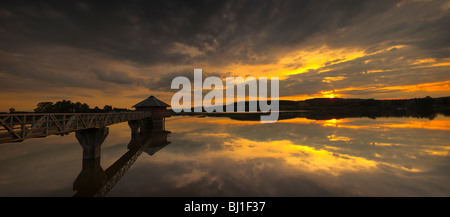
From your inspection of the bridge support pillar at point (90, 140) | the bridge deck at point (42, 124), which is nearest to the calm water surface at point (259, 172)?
the bridge support pillar at point (90, 140)

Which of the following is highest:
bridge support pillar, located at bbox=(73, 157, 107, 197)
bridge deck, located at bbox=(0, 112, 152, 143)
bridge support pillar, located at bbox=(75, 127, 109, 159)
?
bridge deck, located at bbox=(0, 112, 152, 143)

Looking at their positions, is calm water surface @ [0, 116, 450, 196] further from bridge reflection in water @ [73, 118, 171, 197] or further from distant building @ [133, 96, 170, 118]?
distant building @ [133, 96, 170, 118]

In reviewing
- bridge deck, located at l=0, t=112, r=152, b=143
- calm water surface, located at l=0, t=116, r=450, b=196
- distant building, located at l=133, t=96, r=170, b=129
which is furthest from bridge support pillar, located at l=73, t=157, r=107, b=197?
distant building, located at l=133, t=96, r=170, b=129

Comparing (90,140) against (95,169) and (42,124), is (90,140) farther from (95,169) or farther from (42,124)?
(42,124)

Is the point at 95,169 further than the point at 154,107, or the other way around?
the point at 154,107

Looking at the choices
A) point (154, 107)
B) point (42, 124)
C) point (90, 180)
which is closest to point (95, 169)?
point (90, 180)

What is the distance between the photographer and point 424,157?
13.1m

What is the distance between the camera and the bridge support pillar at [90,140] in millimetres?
13875

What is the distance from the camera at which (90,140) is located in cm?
1423

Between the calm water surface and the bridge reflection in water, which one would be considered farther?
the bridge reflection in water

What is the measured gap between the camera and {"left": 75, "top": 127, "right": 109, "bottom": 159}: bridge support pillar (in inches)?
546

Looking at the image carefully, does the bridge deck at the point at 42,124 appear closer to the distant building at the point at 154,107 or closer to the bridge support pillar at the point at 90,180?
the bridge support pillar at the point at 90,180

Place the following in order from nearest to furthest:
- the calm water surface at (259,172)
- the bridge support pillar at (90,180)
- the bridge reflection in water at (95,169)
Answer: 1. the calm water surface at (259,172)
2. the bridge support pillar at (90,180)
3. the bridge reflection in water at (95,169)
